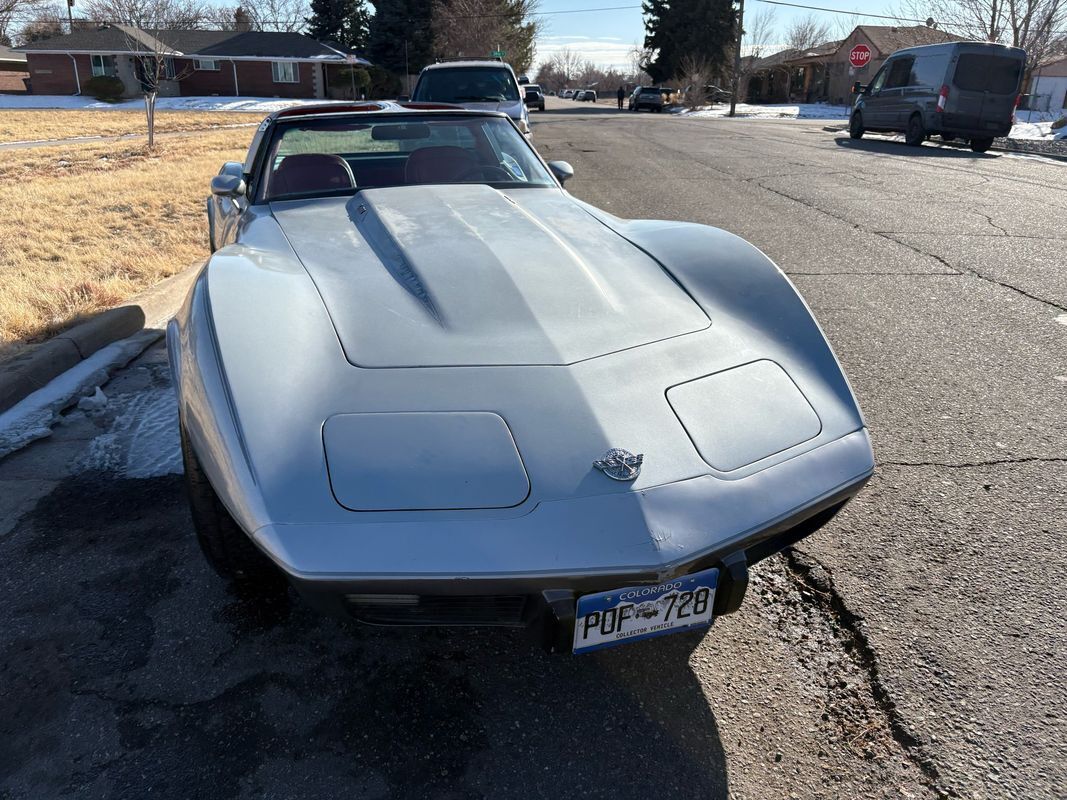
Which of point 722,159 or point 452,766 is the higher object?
point 722,159

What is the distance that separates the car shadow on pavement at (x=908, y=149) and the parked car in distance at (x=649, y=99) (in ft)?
75.3

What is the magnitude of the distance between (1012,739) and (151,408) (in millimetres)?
3426

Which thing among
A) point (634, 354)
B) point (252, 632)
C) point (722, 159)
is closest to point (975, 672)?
point (634, 354)

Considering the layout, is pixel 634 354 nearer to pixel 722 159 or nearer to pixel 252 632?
pixel 252 632

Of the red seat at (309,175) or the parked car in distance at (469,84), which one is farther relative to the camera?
the parked car in distance at (469,84)

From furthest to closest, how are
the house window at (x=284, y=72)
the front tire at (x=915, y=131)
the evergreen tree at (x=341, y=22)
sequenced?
the evergreen tree at (x=341, y=22) → the house window at (x=284, y=72) → the front tire at (x=915, y=131)

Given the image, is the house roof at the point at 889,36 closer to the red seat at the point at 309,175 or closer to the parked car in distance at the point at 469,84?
the parked car in distance at the point at 469,84

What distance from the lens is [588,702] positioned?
185cm

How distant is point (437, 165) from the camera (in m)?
3.64

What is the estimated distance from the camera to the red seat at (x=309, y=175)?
3463 mm

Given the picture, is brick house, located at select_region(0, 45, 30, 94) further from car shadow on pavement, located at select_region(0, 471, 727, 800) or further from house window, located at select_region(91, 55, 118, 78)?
car shadow on pavement, located at select_region(0, 471, 727, 800)

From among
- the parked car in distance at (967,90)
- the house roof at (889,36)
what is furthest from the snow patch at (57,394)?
the house roof at (889,36)

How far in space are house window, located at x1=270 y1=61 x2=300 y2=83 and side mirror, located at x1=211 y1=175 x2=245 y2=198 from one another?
45479 millimetres

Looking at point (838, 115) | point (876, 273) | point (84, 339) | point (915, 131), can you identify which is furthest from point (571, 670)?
point (838, 115)
